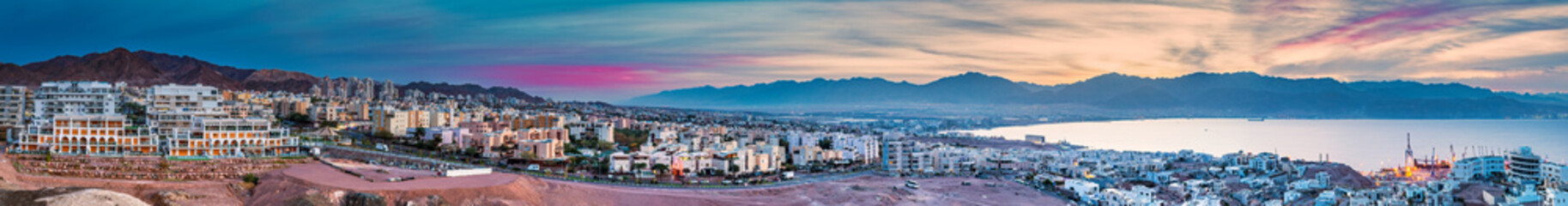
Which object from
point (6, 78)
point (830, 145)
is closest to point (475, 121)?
point (830, 145)

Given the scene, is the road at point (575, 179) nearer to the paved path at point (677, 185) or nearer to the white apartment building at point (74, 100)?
the paved path at point (677, 185)

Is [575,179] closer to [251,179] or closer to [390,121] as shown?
[251,179]

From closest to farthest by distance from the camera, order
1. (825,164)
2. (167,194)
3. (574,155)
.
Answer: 1. (167,194)
2. (574,155)
3. (825,164)

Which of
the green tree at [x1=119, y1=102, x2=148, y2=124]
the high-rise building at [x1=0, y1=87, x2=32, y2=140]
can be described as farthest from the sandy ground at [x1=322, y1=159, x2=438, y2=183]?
the high-rise building at [x1=0, y1=87, x2=32, y2=140]

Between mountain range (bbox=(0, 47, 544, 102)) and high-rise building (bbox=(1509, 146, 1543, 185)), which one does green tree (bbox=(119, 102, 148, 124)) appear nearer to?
mountain range (bbox=(0, 47, 544, 102))

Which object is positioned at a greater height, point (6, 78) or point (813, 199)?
point (6, 78)

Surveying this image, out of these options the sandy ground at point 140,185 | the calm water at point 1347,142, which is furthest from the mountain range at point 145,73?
the calm water at point 1347,142

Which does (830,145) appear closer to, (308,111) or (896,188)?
(896,188)
